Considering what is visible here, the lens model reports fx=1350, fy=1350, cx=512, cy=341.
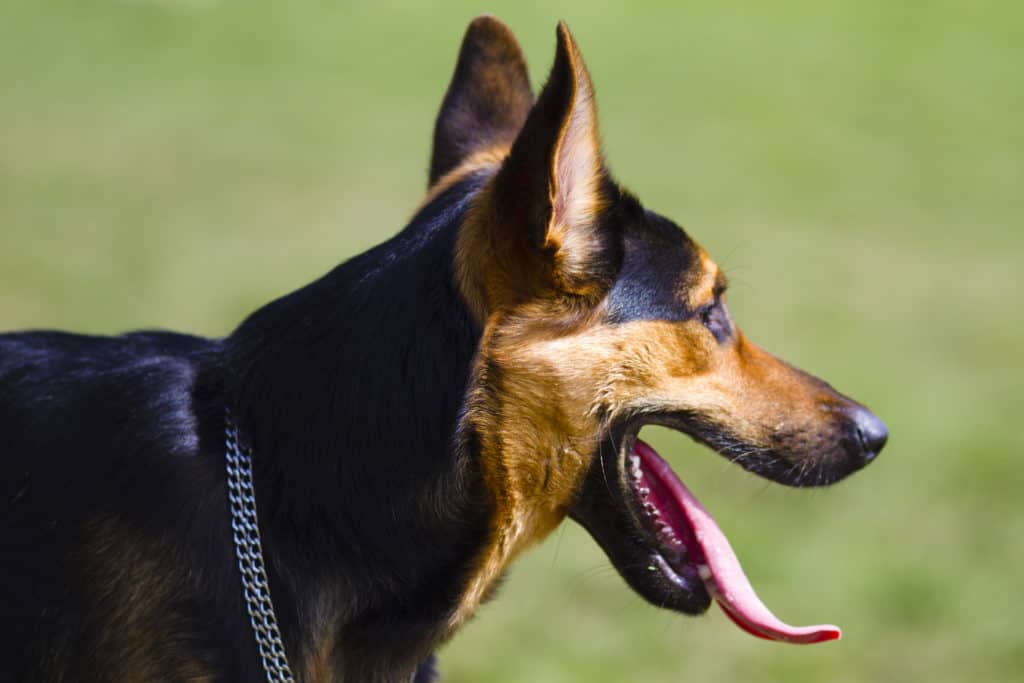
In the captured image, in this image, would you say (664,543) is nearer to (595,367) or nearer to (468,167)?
(595,367)

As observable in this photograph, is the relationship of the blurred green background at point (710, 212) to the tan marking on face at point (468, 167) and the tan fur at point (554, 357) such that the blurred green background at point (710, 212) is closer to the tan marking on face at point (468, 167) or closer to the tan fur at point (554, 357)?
the tan fur at point (554, 357)

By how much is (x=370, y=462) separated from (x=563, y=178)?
778 millimetres

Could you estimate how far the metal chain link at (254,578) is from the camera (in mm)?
2941

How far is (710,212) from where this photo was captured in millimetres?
12555

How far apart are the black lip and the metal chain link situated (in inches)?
31.8

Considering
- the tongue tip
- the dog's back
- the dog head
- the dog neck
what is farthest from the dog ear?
the tongue tip

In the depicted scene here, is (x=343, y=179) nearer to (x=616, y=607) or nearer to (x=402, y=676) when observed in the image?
(x=616, y=607)

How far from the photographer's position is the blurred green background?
6.11 m

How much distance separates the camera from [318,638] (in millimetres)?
3035

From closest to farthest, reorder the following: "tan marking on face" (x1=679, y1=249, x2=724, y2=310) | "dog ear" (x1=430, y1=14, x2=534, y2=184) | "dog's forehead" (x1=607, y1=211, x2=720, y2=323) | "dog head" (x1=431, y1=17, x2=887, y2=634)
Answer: "dog head" (x1=431, y1=17, x2=887, y2=634) → "dog's forehead" (x1=607, y1=211, x2=720, y2=323) → "tan marking on face" (x1=679, y1=249, x2=724, y2=310) → "dog ear" (x1=430, y1=14, x2=534, y2=184)

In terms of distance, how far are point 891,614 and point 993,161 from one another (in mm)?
9800

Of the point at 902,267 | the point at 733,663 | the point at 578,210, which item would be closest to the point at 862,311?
the point at 902,267

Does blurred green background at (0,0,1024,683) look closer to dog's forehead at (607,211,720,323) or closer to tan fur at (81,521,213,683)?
dog's forehead at (607,211,720,323)

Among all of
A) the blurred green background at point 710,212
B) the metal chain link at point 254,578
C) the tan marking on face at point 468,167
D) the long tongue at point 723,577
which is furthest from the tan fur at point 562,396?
the blurred green background at point 710,212
